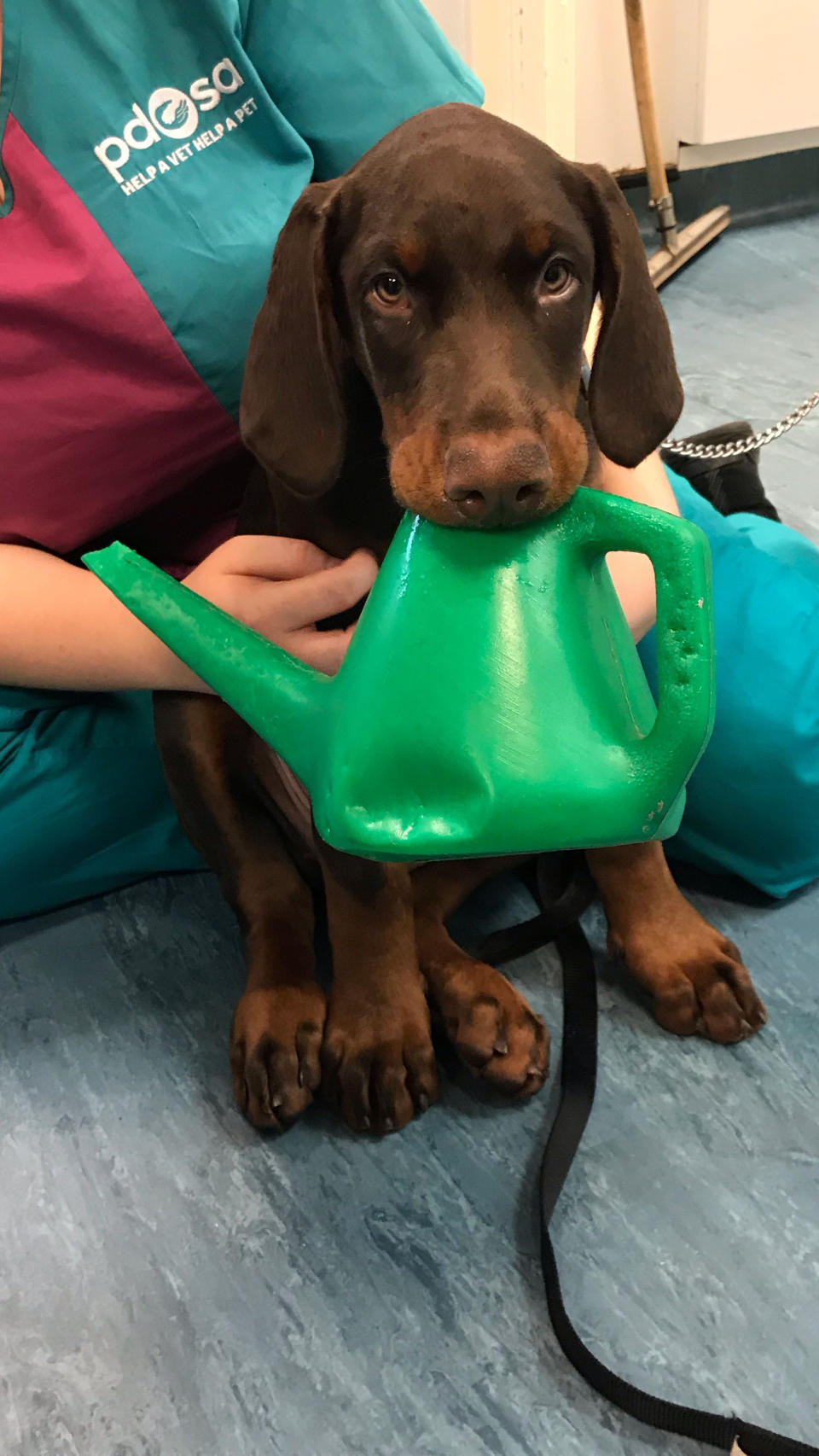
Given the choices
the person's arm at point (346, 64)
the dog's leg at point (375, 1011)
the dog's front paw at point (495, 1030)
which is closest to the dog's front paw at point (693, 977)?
the dog's front paw at point (495, 1030)

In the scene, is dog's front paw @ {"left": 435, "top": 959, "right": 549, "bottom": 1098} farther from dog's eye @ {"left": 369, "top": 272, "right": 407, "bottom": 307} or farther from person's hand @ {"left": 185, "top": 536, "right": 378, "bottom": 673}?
dog's eye @ {"left": 369, "top": 272, "right": 407, "bottom": 307}

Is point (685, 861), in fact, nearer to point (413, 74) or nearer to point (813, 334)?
point (413, 74)

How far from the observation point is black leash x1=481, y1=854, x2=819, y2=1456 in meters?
0.80

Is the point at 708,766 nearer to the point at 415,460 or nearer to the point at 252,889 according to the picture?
the point at 252,889

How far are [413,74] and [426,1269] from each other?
110cm

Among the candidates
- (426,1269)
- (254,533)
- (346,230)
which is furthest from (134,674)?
(426,1269)

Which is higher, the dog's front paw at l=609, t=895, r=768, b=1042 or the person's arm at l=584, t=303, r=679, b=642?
the person's arm at l=584, t=303, r=679, b=642

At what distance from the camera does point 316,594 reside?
3.26 feet

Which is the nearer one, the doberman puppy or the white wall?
the doberman puppy

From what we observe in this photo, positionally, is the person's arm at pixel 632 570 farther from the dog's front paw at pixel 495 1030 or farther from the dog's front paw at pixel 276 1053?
the dog's front paw at pixel 276 1053

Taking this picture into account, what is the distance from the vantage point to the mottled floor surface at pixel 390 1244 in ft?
2.86

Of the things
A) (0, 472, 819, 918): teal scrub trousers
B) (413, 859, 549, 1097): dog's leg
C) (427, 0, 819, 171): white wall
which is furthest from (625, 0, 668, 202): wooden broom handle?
(413, 859, 549, 1097): dog's leg

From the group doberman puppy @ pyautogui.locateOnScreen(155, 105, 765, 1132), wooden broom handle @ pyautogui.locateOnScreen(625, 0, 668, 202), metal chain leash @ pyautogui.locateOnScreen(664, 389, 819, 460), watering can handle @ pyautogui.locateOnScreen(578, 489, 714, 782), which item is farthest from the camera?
wooden broom handle @ pyautogui.locateOnScreen(625, 0, 668, 202)

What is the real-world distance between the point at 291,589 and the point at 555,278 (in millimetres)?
324
